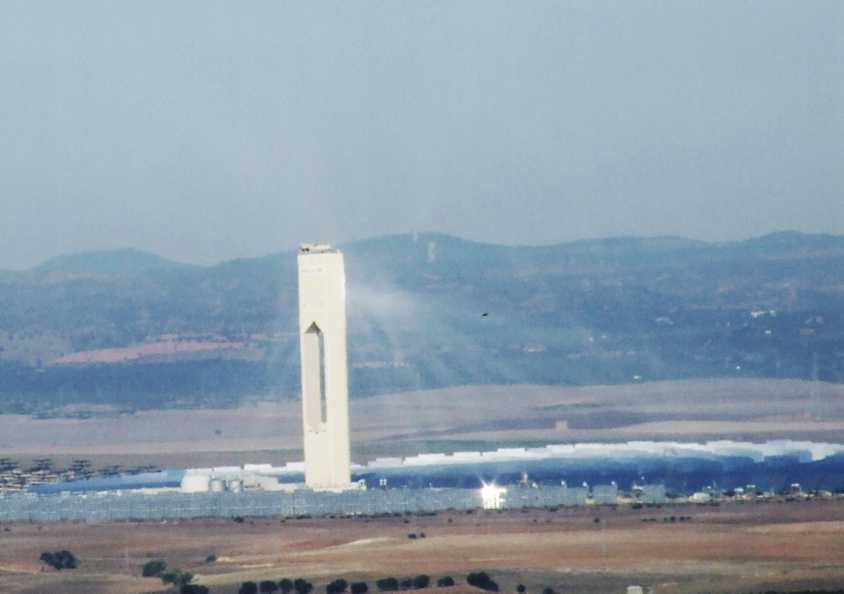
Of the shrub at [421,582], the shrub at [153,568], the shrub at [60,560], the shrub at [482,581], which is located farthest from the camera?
the shrub at [60,560]

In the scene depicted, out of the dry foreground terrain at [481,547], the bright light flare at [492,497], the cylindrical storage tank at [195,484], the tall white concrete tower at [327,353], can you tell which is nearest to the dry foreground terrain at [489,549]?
the dry foreground terrain at [481,547]

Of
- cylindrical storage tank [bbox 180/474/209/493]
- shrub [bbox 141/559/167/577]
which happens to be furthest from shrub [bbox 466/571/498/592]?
cylindrical storage tank [bbox 180/474/209/493]

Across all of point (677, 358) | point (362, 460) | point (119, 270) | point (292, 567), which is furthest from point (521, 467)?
point (119, 270)

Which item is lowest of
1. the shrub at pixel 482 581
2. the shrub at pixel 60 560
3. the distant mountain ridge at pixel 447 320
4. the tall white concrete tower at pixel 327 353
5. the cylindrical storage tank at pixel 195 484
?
the shrub at pixel 482 581

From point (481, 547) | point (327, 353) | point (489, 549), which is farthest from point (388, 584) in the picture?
point (327, 353)

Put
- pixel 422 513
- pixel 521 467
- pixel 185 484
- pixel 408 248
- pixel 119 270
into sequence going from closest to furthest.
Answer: pixel 422 513, pixel 185 484, pixel 521 467, pixel 408 248, pixel 119 270

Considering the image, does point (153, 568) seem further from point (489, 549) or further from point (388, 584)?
point (489, 549)

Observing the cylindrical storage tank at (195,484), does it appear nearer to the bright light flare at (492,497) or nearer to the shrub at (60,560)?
the bright light flare at (492,497)

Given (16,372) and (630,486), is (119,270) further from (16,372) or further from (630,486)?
(630,486)
